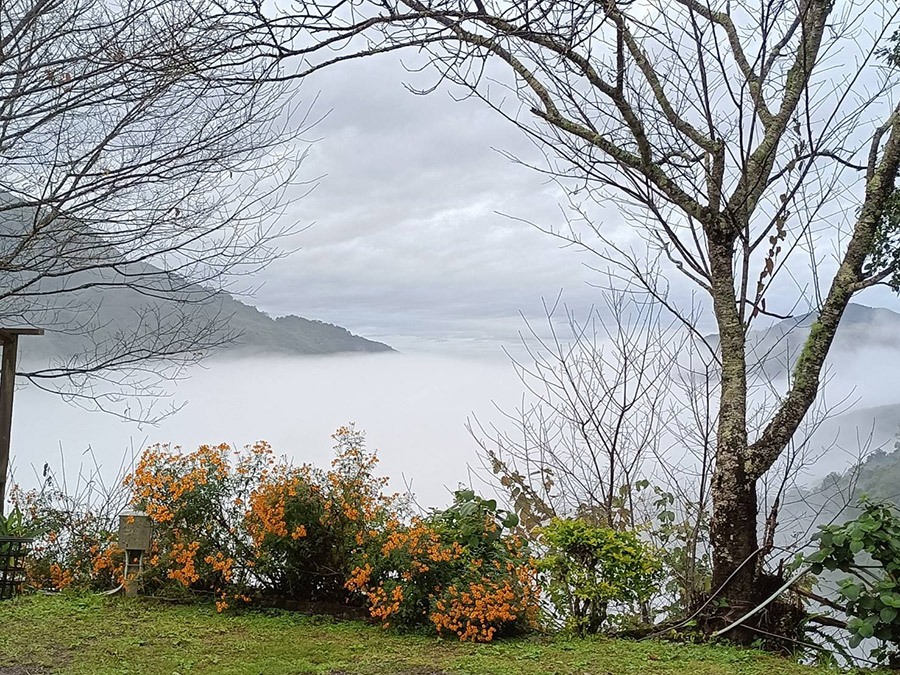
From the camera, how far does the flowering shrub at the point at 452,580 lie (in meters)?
4.20

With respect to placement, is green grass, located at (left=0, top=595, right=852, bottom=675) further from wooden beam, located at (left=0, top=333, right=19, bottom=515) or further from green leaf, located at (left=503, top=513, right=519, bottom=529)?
wooden beam, located at (left=0, top=333, right=19, bottom=515)

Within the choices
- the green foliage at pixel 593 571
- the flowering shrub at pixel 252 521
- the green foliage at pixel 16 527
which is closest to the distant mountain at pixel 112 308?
the green foliage at pixel 16 527

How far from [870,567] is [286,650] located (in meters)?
2.79

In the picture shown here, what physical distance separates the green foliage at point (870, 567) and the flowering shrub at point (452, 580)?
1.50m

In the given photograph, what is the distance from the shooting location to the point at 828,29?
15.2 ft

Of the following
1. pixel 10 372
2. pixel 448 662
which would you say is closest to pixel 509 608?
pixel 448 662

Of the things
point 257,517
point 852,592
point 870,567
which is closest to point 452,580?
point 257,517

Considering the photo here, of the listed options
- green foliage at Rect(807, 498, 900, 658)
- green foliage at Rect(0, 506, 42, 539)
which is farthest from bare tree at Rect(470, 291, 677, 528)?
green foliage at Rect(0, 506, 42, 539)

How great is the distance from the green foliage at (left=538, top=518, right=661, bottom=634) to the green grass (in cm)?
24

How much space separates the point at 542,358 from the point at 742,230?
1840 mm

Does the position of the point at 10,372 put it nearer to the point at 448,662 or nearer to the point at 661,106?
the point at 448,662

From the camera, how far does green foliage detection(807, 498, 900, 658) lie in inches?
140

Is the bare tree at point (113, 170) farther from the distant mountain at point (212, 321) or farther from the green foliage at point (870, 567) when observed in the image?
the green foliage at point (870, 567)

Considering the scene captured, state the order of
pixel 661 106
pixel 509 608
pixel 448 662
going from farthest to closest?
pixel 661 106 < pixel 509 608 < pixel 448 662
